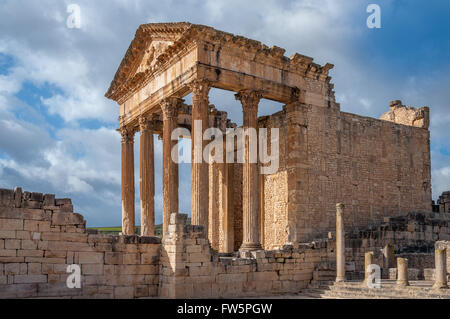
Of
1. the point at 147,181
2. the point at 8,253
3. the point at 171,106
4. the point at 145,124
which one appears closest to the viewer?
the point at 8,253

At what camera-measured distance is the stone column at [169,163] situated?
845 inches

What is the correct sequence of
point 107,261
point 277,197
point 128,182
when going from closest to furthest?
1. point 107,261
2. point 277,197
3. point 128,182

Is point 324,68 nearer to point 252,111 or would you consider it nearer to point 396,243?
point 252,111

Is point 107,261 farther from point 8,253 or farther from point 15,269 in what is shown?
point 8,253

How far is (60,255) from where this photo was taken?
13.2m

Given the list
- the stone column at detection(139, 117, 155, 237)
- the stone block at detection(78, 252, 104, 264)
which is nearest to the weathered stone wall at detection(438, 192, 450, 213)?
the stone column at detection(139, 117, 155, 237)

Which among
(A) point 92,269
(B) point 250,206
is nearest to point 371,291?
(B) point 250,206

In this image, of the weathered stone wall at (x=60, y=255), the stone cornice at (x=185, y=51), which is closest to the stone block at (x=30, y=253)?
the weathered stone wall at (x=60, y=255)

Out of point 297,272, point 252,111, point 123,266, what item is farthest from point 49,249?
point 252,111

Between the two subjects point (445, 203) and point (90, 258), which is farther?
point (445, 203)

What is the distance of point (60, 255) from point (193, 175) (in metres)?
7.33

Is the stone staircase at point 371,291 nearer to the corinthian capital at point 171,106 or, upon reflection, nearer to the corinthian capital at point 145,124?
the corinthian capital at point 171,106

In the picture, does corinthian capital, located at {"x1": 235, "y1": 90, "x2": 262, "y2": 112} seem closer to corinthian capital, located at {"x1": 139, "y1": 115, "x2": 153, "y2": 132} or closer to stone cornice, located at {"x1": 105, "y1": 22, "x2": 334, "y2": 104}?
stone cornice, located at {"x1": 105, "y1": 22, "x2": 334, "y2": 104}

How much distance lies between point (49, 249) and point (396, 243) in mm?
13248
